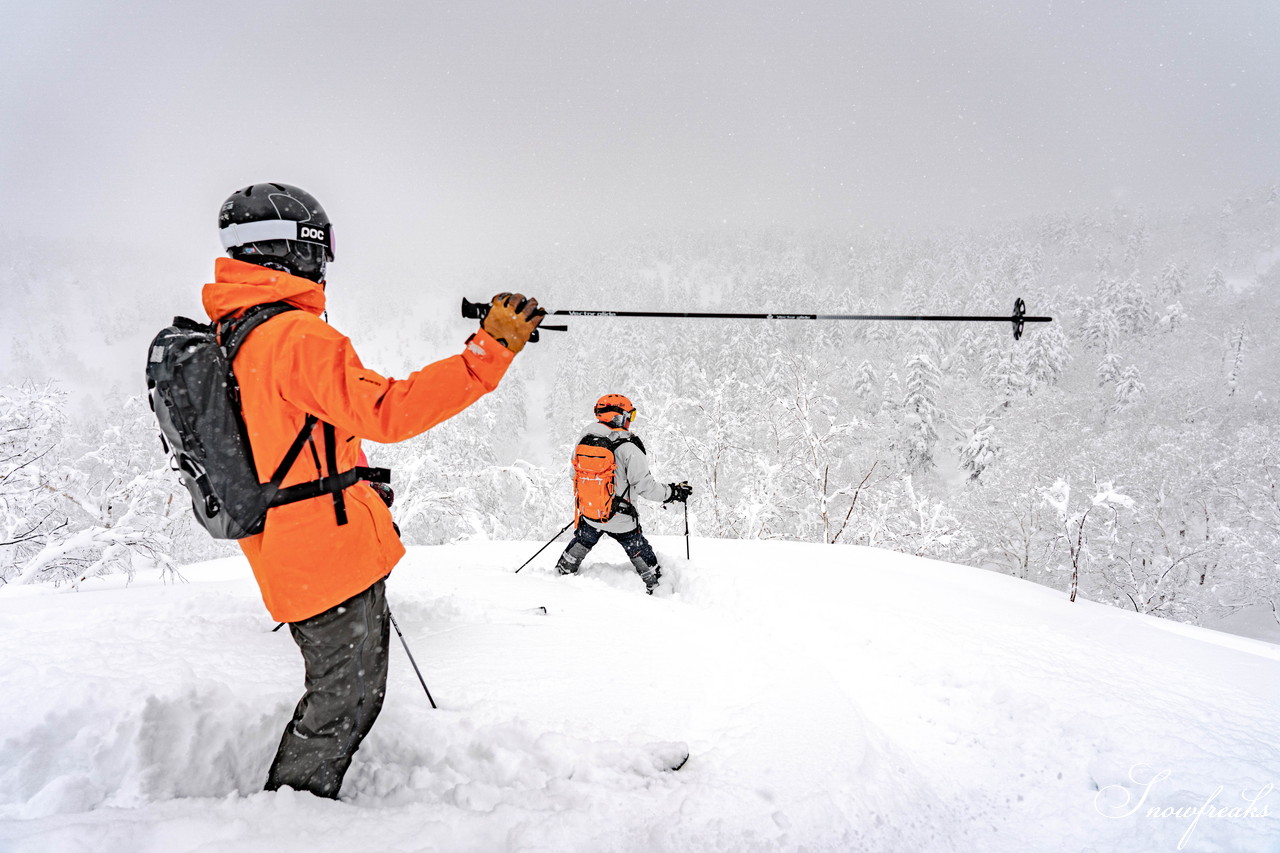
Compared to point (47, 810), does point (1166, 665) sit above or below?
below

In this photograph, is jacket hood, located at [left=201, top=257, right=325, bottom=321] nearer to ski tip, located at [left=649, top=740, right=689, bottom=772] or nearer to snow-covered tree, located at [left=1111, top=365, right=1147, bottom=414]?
ski tip, located at [left=649, top=740, right=689, bottom=772]

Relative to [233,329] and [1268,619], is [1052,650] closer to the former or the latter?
[233,329]

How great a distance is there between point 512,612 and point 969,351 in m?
56.6

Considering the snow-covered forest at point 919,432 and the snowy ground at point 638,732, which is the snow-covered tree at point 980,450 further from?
the snowy ground at point 638,732

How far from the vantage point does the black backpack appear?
1833 millimetres

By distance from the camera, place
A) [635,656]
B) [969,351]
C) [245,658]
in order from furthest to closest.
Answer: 1. [969,351]
2. [635,656]
3. [245,658]

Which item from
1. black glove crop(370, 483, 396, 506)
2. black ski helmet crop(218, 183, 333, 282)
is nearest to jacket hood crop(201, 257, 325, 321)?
black ski helmet crop(218, 183, 333, 282)

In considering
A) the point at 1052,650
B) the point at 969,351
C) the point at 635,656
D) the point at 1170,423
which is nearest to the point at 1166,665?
the point at 1052,650

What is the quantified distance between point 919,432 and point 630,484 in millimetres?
35368

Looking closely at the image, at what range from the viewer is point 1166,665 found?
3.86 meters

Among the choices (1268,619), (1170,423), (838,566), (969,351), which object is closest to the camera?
(838,566)

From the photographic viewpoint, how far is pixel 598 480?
230 inches

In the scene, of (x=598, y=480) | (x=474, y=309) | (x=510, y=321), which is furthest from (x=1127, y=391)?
(x=510, y=321)

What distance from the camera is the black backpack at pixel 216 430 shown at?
6.01 ft
